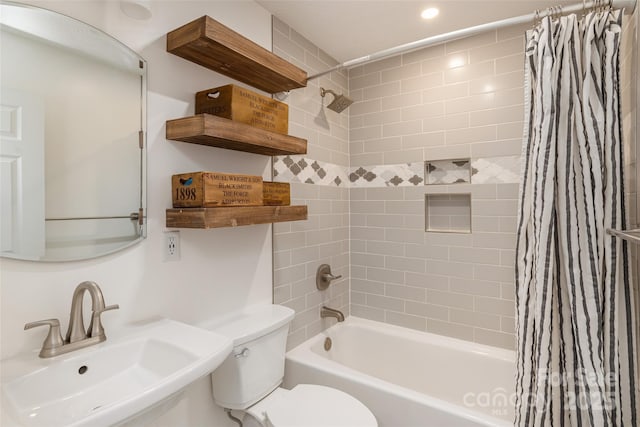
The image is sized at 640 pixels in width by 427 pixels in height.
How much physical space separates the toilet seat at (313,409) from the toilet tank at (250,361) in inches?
3.0

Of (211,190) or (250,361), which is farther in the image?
(250,361)

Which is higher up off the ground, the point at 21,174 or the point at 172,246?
the point at 21,174

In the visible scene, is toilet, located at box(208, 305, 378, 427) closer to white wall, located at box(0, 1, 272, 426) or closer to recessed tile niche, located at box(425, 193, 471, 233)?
white wall, located at box(0, 1, 272, 426)

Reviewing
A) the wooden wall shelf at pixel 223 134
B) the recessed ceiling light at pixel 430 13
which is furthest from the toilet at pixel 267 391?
the recessed ceiling light at pixel 430 13

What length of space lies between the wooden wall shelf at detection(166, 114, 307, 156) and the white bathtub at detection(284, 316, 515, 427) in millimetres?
1292

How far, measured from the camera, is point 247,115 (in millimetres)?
1576

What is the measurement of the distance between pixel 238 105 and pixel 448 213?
167 cm

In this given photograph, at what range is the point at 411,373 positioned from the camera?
2334 millimetres

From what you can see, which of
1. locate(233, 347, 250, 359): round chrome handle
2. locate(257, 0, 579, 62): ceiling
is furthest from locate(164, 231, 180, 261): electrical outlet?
locate(257, 0, 579, 62): ceiling

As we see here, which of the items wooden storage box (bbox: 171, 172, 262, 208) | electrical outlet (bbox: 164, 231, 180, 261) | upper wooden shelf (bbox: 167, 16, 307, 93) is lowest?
electrical outlet (bbox: 164, 231, 180, 261)

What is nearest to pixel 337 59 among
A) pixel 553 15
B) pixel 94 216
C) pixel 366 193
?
pixel 366 193

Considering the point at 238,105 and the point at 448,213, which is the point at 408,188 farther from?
the point at 238,105

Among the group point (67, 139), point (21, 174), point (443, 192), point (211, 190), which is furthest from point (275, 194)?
point (443, 192)

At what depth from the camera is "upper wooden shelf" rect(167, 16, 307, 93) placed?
134 cm
